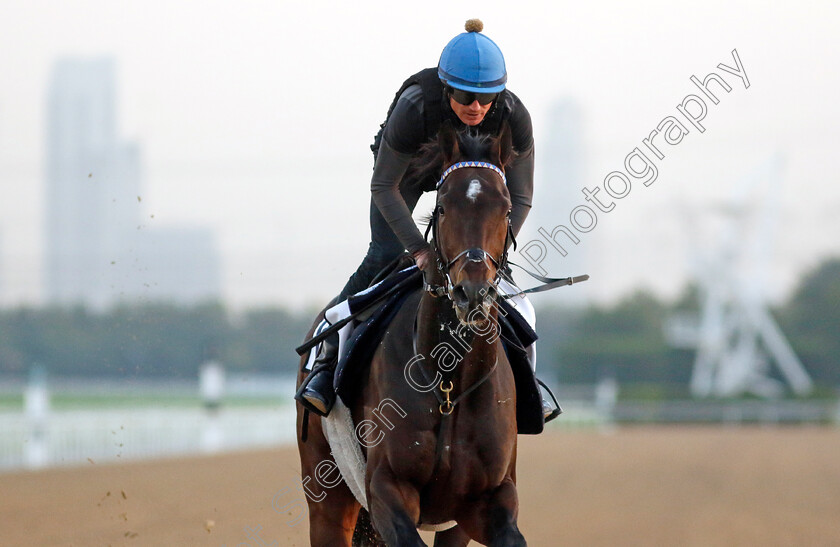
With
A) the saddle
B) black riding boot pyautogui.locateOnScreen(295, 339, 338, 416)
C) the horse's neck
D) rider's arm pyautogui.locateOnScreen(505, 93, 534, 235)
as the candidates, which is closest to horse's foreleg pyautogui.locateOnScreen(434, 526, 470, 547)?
the saddle

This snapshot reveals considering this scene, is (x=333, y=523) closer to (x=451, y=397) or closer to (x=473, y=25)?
(x=451, y=397)

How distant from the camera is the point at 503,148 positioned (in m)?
4.23

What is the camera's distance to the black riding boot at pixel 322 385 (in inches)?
196

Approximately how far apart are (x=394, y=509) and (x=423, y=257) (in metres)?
1.01

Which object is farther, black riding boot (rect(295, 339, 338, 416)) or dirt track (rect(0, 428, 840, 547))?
dirt track (rect(0, 428, 840, 547))

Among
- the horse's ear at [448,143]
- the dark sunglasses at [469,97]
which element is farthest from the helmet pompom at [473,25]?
the horse's ear at [448,143]

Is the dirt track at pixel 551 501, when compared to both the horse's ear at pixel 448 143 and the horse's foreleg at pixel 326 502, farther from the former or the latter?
the horse's ear at pixel 448 143

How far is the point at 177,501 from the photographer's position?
1219 centimetres

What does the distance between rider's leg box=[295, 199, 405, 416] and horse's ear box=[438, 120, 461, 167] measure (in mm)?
1342

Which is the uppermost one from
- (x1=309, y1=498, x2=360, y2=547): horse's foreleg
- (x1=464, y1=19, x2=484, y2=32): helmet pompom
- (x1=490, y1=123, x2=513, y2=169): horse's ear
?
(x1=464, y1=19, x2=484, y2=32): helmet pompom

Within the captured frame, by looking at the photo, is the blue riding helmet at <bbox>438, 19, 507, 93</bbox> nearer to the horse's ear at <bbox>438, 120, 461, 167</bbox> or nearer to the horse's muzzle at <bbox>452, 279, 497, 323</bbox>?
the horse's ear at <bbox>438, 120, 461, 167</bbox>

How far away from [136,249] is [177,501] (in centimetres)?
612

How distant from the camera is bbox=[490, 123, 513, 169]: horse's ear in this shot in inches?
162

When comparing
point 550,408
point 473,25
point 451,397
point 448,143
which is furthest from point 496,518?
point 473,25
